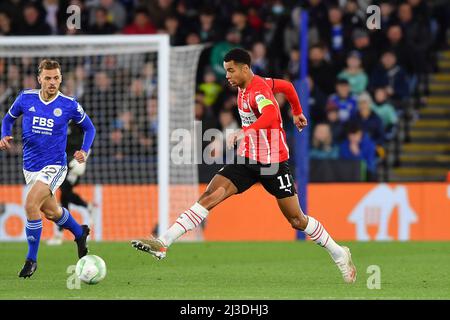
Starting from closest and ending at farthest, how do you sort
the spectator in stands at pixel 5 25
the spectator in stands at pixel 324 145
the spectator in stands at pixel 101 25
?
the spectator in stands at pixel 324 145 < the spectator in stands at pixel 101 25 < the spectator in stands at pixel 5 25

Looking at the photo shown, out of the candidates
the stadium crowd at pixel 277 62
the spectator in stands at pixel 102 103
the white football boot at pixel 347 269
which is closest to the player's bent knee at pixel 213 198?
the white football boot at pixel 347 269

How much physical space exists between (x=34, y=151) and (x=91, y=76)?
7966 mm

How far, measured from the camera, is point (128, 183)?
17.5 m

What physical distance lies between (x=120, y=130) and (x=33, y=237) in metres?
7.50

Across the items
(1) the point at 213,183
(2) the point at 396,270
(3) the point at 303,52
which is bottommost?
(2) the point at 396,270

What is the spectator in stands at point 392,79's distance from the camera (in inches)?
744

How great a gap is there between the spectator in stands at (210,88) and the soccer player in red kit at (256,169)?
8876 millimetres

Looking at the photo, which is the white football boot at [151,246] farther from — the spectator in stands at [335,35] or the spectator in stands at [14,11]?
the spectator in stands at [14,11]

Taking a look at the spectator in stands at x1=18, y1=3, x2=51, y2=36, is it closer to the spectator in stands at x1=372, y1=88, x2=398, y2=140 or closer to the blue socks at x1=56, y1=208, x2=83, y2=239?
the spectator in stands at x1=372, y1=88, x2=398, y2=140

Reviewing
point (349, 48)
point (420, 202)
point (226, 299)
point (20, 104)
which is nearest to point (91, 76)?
point (349, 48)

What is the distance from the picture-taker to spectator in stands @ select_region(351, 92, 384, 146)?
18.2 meters

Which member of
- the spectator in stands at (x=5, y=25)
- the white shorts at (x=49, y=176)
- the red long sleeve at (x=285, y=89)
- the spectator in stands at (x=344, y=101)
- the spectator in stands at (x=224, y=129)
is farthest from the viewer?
the spectator in stands at (x=5, y=25)

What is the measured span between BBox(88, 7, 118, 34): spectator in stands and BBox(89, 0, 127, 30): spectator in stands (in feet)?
1.23

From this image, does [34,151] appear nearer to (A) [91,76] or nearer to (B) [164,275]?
(B) [164,275]
